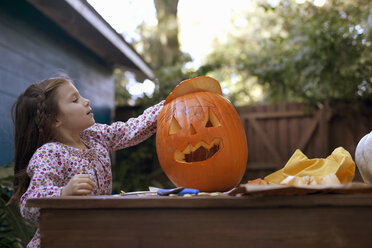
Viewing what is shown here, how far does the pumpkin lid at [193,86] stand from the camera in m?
1.69

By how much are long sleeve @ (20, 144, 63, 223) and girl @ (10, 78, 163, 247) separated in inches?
0.8

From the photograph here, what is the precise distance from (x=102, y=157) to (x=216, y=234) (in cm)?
98

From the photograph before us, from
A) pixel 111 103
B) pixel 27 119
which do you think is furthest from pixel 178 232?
pixel 111 103

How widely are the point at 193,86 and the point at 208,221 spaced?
80 cm

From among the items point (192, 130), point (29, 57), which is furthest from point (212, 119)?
point (29, 57)

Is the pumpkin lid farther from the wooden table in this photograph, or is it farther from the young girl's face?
the wooden table

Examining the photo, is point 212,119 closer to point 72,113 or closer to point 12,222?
point 72,113

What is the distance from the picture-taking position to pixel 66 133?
1813 mm

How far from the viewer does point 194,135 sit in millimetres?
1557

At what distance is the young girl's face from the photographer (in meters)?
1.79

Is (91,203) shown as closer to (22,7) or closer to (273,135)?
(22,7)

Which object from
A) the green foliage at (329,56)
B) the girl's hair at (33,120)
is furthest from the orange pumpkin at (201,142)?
the green foliage at (329,56)

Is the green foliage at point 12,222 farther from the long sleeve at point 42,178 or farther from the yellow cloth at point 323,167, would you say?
the yellow cloth at point 323,167

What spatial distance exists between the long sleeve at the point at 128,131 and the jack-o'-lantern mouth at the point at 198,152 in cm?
32
